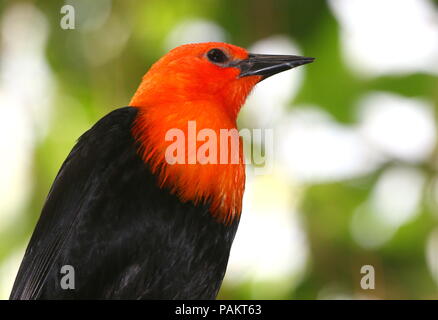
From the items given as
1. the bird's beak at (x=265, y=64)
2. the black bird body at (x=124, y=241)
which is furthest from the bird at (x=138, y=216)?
the bird's beak at (x=265, y=64)

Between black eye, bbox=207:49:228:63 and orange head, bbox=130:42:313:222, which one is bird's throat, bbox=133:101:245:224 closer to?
orange head, bbox=130:42:313:222

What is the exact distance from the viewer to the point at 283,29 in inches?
251

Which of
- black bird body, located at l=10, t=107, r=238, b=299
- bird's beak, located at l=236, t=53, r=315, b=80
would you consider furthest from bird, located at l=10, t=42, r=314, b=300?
bird's beak, located at l=236, t=53, r=315, b=80

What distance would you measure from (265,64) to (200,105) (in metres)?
0.73

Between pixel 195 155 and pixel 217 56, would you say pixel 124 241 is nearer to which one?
pixel 195 155

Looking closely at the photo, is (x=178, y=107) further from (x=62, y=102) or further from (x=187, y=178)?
(x=62, y=102)

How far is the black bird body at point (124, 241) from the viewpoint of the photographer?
4.26 m

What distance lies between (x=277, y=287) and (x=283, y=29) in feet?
6.79

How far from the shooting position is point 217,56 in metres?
5.29

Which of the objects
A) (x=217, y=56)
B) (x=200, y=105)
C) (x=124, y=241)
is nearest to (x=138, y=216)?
(x=124, y=241)

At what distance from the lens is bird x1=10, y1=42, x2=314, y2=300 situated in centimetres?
427

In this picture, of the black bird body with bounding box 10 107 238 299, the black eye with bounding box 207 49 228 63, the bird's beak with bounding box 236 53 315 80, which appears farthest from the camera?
the black eye with bounding box 207 49 228 63
